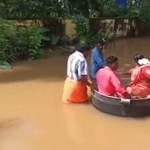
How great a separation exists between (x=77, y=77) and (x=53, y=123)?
97cm

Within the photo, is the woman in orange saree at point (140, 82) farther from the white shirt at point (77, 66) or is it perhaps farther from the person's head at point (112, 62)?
the white shirt at point (77, 66)

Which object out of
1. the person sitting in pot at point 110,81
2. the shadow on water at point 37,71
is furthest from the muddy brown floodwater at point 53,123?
the person sitting in pot at point 110,81

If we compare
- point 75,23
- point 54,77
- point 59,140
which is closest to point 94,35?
point 75,23

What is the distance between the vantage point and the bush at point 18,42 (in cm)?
1009

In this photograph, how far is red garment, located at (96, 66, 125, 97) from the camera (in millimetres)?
5877

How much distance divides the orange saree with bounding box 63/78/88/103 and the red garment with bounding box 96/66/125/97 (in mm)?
439

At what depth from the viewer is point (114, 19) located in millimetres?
13578

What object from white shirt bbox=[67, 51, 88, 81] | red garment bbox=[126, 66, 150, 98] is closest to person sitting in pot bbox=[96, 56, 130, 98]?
red garment bbox=[126, 66, 150, 98]

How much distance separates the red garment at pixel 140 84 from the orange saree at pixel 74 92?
93 centimetres

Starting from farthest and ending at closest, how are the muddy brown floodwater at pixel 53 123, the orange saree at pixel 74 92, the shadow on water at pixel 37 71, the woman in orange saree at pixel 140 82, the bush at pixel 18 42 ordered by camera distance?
the bush at pixel 18 42 < the shadow on water at pixel 37 71 < the orange saree at pixel 74 92 < the woman in orange saree at pixel 140 82 < the muddy brown floodwater at pixel 53 123

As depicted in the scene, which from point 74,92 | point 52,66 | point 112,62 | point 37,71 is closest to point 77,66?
point 74,92

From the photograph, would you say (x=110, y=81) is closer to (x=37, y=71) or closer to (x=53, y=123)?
(x=53, y=123)

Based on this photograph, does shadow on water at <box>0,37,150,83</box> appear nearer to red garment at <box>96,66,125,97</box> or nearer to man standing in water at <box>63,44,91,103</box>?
man standing in water at <box>63,44,91,103</box>

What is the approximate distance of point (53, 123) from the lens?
5.98 meters
